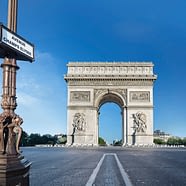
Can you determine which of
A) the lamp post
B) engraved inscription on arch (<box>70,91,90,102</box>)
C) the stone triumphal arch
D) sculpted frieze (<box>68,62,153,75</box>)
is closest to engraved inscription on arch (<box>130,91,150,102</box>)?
the stone triumphal arch

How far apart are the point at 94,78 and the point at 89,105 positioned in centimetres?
354

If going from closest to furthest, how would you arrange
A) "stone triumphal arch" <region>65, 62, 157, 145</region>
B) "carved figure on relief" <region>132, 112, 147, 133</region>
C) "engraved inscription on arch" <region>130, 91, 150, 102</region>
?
"carved figure on relief" <region>132, 112, 147, 133</region>
"stone triumphal arch" <region>65, 62, 157, 145</region>
"engraved inscription on arch" <region>130, 91, 150, 102</region>

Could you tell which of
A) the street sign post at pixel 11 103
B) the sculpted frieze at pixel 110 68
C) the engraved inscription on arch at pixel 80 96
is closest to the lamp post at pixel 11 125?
the street sign post at pixel 11 103

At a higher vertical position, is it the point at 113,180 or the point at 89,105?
the point at 89,105

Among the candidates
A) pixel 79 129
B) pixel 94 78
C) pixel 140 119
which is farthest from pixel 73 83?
pixel 140 119

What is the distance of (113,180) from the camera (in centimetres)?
765

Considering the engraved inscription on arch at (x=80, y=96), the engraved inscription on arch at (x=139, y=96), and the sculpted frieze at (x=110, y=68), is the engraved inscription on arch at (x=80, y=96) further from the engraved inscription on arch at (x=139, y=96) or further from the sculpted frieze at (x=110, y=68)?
the engraved inscription on arch at (x=139, y=96)

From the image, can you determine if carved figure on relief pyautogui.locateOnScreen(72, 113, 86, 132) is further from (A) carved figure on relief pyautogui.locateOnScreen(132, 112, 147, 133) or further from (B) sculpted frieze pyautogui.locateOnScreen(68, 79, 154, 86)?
(A) carved figure on relief pyautogui.locateOnScreen(132, 112, 147, 133)

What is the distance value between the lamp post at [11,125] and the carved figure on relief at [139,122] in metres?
37.5

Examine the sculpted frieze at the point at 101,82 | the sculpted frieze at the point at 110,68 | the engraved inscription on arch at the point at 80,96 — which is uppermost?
the sculpted frieze at the point at 110,68

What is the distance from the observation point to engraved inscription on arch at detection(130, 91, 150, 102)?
41.0 metres

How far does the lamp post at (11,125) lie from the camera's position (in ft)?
9.60

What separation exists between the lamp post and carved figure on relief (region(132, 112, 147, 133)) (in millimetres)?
37470

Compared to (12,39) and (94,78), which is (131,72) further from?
(12,39)
